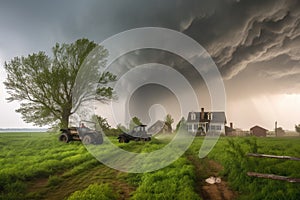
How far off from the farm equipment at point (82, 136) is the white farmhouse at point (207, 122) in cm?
3075

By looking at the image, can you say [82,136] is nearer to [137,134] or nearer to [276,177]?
[137,134]

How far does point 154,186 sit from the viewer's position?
1035 cm

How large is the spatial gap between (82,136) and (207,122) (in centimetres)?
3450

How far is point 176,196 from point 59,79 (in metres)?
20.4

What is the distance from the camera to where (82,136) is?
22.4 meters

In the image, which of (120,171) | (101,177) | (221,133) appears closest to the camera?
(101,177)

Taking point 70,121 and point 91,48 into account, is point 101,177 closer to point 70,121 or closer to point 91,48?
point 70,121

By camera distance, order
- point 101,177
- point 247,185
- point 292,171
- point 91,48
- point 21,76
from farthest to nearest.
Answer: point 91,48, point 21,76, point 101,177, point 292,171, point 247,185

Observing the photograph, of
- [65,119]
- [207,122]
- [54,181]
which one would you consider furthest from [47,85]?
[207,122]

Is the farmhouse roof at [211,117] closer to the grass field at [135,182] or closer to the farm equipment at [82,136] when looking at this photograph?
the farm equipment at [82,136]

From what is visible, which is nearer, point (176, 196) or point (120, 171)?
point (176, 196)

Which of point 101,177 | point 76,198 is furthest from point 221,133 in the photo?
point 76,198

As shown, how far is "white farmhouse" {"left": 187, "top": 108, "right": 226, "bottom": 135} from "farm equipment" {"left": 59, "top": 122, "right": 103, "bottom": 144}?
30750mm

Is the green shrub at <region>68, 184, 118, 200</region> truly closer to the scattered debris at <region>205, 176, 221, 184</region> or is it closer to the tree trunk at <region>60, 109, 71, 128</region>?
the scattered debris at <region>205, 176, 221, 184</region>
